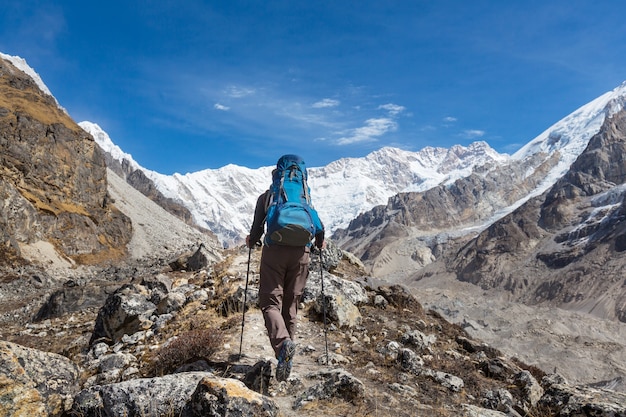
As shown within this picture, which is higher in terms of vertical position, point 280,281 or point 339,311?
point 280,281

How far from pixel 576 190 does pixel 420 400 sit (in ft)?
677

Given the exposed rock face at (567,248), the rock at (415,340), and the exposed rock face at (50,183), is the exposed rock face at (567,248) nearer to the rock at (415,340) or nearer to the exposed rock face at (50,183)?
the exposed rock face at (50,183)

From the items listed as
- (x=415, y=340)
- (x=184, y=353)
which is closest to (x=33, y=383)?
(x=184, y=353)

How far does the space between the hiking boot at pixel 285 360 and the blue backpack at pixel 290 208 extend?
122cm

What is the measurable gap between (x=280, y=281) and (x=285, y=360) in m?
1.04

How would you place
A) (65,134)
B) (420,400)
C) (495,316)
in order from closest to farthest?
(420,400) → (65,134) → (495,316)

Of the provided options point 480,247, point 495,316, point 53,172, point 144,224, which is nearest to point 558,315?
point 495,316

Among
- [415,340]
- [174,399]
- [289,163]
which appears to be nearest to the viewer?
[174,399]

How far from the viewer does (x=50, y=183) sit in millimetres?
52219

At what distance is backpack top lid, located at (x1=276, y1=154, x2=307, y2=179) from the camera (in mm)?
6234

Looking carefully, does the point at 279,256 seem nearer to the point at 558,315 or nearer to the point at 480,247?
the point at 558,315

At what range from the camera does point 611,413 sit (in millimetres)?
4449

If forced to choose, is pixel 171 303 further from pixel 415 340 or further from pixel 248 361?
pixel 415 340

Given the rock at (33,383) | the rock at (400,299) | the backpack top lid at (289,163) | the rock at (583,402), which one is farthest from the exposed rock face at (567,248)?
the rock at (33,383)
